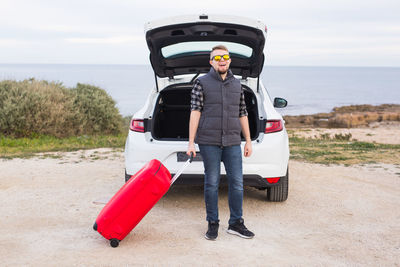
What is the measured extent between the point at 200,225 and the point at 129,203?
3.22 feet

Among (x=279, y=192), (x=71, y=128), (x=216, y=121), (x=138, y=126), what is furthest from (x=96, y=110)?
(x=216, y=121)

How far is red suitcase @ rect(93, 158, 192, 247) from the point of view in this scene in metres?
3.94

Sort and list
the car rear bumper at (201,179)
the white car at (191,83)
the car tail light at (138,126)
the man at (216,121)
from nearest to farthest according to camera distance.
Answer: the man at (216,121), the white car at (191,83), the car rear bumper at (201,179), the car tail light at (138,126)

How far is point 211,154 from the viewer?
4.12 metres

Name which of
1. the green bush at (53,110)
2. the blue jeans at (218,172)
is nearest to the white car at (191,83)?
the blue jeans at (218,172)

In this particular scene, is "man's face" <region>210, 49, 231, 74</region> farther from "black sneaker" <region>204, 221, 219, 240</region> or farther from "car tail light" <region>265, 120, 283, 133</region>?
"black sneaker" <region>204, 221, 219, 240</region>

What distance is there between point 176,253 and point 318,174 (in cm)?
426

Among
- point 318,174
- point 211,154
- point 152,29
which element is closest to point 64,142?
Result: point 318,174

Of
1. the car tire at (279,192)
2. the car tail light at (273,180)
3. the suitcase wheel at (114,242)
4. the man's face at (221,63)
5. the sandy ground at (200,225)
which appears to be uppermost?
the man's face at (221,63)

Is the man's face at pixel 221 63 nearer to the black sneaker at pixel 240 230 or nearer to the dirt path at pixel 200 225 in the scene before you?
the black sneaker at pixel 240 230

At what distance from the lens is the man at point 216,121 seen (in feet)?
13.3

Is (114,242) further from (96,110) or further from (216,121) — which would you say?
(96,110)

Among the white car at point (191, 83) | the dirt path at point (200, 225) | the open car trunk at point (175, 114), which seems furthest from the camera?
the open car trunk at point (175, 114)

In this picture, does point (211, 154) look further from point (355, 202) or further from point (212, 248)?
point (355, 202)
